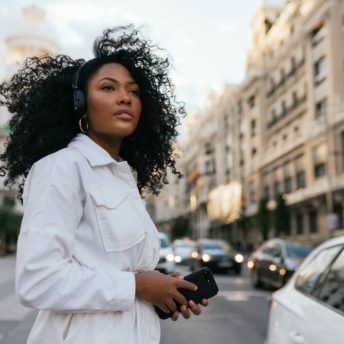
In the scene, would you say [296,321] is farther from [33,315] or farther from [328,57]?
[328,57]

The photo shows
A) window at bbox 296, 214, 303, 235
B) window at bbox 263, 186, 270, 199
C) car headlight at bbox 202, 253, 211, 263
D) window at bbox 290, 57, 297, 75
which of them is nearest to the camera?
car headlight at bbox 202, 253, 211, 263

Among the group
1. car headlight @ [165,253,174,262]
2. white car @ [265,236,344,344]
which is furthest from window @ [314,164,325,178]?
white car @ [265,236,344,344]

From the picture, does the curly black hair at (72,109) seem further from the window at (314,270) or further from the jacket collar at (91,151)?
the window at (314,270)

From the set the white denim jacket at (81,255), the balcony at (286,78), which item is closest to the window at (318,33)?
the balcony at (286,78)

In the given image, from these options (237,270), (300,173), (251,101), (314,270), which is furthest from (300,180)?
(314,270)

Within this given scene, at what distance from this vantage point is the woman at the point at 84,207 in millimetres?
1537

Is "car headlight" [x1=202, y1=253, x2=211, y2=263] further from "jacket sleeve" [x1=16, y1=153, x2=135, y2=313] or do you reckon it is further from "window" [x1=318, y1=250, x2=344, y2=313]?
"jacket sleeve" [x1=16, y1=153, x2=135, y2=313]

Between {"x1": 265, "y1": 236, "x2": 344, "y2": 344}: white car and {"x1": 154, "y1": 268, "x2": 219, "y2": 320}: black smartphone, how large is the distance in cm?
89

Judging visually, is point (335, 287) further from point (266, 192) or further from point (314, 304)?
point (266, 192)

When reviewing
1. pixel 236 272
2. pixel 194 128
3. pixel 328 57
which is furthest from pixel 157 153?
pixel 194 128

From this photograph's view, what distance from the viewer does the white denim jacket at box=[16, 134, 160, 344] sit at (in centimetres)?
152

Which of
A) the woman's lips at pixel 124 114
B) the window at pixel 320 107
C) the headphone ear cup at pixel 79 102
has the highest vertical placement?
the window at pixel 320 107

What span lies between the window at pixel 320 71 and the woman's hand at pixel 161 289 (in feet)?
126

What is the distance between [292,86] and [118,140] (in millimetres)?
45663
